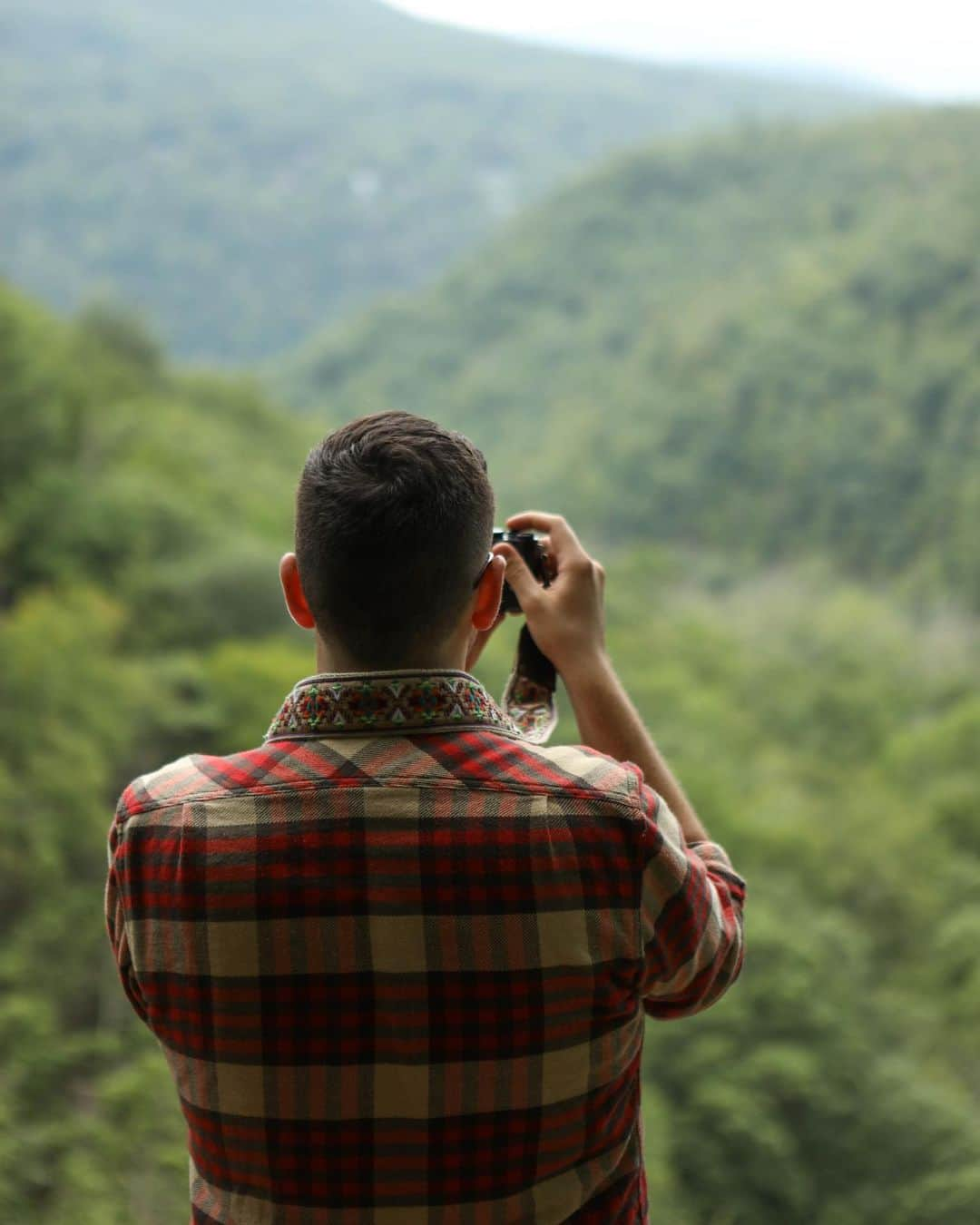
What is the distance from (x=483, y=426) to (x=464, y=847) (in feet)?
229

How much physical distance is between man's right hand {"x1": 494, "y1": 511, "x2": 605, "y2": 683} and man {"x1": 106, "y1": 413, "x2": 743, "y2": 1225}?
157mm

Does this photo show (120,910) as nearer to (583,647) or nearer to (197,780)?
(197,780)

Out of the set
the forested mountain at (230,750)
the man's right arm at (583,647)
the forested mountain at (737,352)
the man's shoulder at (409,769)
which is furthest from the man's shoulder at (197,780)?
the forested mountain at (737,352)

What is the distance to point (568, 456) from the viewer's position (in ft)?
202

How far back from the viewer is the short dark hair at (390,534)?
3.20 ft

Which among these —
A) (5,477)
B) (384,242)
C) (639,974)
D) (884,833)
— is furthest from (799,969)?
(384,242)

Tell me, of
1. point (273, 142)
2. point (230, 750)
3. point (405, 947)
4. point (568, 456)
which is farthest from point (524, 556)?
point (273, 142)

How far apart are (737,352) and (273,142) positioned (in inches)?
2111

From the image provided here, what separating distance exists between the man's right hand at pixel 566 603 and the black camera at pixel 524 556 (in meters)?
0.02

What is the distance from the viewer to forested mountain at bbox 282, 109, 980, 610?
2208 inches

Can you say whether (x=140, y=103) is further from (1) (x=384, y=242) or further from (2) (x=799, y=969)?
(2) (x=799, y=969)

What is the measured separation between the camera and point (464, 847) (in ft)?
3.17

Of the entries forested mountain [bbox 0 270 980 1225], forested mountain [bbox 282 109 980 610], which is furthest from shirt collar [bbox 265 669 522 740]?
forested mountain [bbox 282 109 980 610]

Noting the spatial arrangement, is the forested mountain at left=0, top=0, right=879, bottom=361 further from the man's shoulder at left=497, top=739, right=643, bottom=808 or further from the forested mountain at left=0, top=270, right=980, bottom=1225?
the man's shoulder at left=497, top=739, right=643, bottom=808
